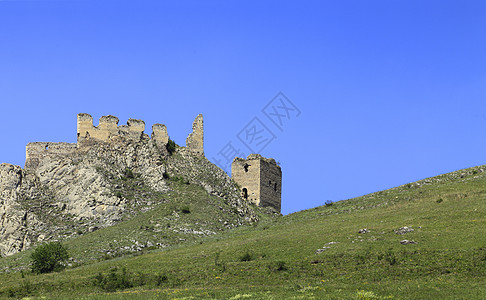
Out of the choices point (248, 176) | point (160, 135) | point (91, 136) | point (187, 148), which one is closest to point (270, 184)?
point (248, 176)

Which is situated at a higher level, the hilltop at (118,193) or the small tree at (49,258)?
the hilltop at (118,193)

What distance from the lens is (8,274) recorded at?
5994cm

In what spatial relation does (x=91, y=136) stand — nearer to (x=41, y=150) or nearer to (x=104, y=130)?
(x=104, y=130)

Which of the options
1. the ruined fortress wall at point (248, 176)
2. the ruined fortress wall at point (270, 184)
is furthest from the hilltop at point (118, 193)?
the ruined fortress wall at point (248, 176)

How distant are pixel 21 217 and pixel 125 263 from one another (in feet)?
67.7

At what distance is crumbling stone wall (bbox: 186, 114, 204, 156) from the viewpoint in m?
88.9

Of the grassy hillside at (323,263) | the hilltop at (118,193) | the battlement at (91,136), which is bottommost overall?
the grassy hillside at (323,263)

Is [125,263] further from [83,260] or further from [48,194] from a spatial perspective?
[48,194]

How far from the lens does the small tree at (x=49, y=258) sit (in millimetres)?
60094

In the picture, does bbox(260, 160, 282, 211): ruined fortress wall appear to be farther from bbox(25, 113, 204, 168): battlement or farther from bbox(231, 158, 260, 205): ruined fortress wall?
bbox(25, 113, 204, 168): battlement

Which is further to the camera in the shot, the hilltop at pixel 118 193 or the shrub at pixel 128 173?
the shrub at pixel 128 173

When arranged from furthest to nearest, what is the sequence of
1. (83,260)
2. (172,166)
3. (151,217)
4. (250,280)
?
(172,166) < (151,217) < (83,260) < (250,280)

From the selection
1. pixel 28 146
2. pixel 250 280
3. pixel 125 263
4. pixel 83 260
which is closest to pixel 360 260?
pixel 250 280

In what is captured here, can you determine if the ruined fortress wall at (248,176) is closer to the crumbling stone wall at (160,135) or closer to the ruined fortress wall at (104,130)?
the crumbling stone wall at (160,135)
